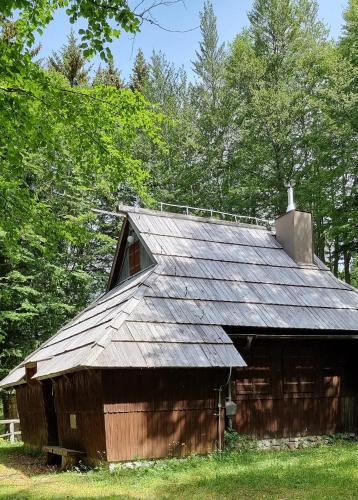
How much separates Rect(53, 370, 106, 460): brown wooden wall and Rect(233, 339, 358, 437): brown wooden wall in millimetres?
3995

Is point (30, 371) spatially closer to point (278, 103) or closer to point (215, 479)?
point (215, 479)

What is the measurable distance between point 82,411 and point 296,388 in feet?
20.4

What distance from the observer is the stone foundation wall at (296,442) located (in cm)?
1450

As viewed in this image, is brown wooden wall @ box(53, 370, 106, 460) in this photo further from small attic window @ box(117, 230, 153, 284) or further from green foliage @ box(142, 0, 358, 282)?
green foliage @ box(142, 0, 358, 282)

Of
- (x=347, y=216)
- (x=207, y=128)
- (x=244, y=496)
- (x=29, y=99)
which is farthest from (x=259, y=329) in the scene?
(x=207, y=128)

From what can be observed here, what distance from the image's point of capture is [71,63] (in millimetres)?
31266

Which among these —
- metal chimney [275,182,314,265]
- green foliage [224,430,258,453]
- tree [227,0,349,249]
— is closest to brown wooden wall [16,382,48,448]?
green foliage [224,430,258,453]

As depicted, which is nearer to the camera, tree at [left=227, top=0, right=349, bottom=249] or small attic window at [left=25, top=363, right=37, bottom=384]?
small attic window at [left=25, top=363, right=37, bottom=384]

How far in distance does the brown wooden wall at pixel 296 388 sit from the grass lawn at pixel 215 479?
4.08ft

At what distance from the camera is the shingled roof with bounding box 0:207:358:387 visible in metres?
12.5

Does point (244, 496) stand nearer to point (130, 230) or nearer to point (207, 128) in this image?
point (130, 230)

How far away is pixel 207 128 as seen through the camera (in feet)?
110

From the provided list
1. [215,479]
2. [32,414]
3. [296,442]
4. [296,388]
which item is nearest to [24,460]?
[32,414]

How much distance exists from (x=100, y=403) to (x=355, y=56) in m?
21.7
